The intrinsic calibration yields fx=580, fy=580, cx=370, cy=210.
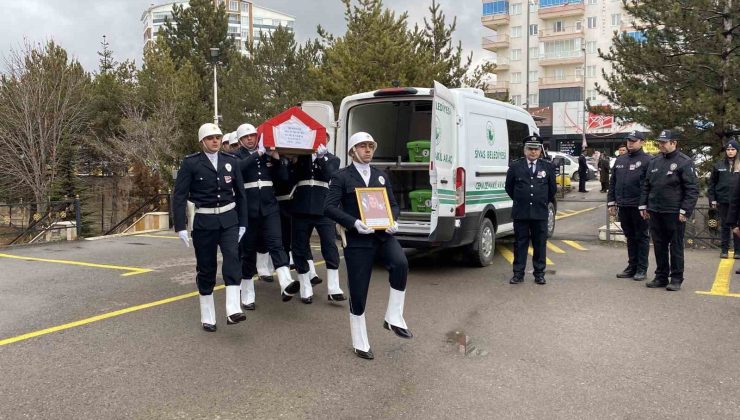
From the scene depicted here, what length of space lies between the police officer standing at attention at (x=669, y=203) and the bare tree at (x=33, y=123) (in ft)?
67.2

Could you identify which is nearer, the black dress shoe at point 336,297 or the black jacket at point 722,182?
the black dress shoe at point 336,297

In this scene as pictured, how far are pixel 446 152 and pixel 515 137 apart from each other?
8.45ft

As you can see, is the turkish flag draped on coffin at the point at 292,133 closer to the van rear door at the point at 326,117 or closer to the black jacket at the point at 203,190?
the black jacket at the point at 203,190

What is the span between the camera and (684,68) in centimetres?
1138

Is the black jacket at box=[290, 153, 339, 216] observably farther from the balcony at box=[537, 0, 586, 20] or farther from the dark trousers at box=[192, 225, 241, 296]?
the balcony at box=[537, 0, 586, 20]

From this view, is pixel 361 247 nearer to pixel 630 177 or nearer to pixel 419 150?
pixel 419 150

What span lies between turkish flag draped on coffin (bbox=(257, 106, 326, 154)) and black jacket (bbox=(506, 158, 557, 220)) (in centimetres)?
293

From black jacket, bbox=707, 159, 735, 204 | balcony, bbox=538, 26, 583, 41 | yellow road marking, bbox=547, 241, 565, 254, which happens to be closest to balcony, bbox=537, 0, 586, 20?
balcony, bbox=538, 26, 583, 41

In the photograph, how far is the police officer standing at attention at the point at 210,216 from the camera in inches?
212

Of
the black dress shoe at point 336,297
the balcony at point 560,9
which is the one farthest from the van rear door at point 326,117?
the balcony at point 560,9

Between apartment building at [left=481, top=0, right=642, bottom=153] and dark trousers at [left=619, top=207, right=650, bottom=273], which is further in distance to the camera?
apartment building at [left=481, top=0, right=642, bottom=153]

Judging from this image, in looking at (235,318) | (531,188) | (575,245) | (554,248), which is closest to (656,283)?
(531,188)

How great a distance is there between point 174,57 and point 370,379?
32.5 meters

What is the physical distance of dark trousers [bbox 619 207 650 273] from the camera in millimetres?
7797
